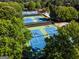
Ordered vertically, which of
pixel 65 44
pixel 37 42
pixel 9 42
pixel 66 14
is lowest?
pixel 37 42

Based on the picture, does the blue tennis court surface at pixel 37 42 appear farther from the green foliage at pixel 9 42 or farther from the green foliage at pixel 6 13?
the green foliage at pixel 9 42

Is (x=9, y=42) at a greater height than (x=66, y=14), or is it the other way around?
(x=9, y=42)

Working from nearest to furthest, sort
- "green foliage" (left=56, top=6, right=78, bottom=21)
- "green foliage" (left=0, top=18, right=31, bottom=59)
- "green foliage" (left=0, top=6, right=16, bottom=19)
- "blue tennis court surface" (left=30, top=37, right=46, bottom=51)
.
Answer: "green foliage" (left=0, top=18, right=31, bottom=59)
"blue tennis court surface" (left=30, top=37, right=46, bottom=51)
"green foliage" (left=0, top=6, right=16, bottom=19)
"green foliage" (left=56, top=6, right=78, bottom=21)

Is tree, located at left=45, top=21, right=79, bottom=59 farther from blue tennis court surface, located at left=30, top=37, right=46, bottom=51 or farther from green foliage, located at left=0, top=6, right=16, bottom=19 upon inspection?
green foliage, located at left=0, top=6, right=16, bottom=19

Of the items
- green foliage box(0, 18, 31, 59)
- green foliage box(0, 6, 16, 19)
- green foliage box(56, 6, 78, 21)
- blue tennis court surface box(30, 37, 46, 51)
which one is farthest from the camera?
green foliage box(56, 6, 78, 21)

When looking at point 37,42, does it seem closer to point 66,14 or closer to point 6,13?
point 6,13

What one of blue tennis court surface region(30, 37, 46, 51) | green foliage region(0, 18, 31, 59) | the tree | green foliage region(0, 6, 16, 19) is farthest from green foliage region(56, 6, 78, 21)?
the tree

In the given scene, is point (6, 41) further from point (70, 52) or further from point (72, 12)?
point (72, 12)

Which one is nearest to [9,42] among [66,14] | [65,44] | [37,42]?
[65,44]

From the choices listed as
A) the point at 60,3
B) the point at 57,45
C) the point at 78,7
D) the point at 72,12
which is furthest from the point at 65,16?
the point at 57,45

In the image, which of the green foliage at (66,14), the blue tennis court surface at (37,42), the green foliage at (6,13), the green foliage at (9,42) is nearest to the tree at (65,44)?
the green foliage at (9,42)

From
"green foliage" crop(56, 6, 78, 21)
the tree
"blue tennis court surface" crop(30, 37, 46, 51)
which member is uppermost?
the tree
